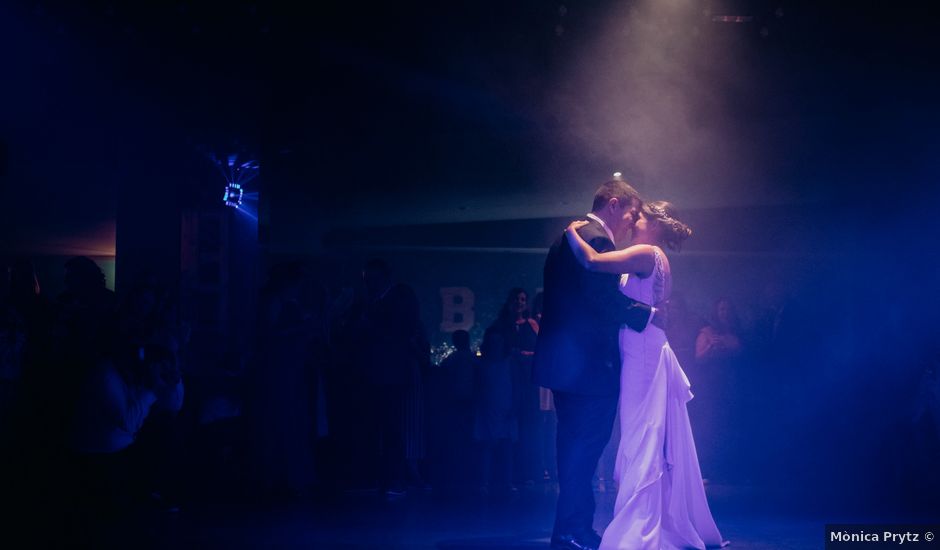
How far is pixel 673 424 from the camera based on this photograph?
425cm

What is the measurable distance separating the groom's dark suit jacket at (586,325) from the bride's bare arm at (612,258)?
0.06 m

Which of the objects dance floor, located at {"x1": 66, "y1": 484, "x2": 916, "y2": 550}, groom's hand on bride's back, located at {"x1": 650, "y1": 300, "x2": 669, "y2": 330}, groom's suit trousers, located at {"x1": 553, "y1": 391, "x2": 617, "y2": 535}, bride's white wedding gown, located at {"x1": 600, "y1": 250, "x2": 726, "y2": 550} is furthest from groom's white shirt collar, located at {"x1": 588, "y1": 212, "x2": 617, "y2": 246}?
dance floor, located at {"x1": 66, "y1": 484, "x2": 916, "y2": 550}

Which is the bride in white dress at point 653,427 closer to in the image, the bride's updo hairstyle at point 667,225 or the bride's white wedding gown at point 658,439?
the bride's white wedding gown at point 658,439

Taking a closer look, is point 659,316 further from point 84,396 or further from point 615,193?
point 84,396

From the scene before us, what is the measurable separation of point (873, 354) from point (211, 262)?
6.05 m

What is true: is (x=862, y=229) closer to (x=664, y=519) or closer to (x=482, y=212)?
(x=482, y=212)

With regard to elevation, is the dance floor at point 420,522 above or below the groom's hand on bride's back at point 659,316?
below

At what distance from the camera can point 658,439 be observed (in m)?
4.12

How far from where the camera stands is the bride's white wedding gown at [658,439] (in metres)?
4.09

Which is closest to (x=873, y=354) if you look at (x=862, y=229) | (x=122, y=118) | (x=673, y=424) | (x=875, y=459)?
(x=875, y=459)

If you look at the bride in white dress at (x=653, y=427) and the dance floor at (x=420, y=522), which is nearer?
the bride in white dress at (x=653, y=427)

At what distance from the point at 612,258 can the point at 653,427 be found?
809 millimetres

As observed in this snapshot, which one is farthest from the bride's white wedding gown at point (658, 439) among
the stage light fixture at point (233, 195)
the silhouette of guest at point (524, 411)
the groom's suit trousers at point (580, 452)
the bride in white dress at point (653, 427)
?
the stage light fixture at point (233, 195)

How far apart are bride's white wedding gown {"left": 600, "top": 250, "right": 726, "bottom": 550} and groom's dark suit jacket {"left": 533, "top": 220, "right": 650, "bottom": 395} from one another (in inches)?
3.3
